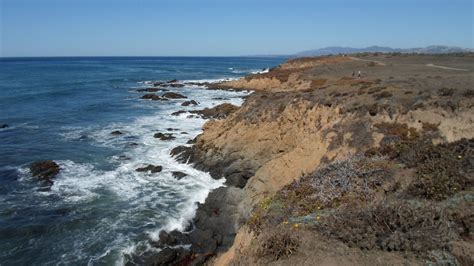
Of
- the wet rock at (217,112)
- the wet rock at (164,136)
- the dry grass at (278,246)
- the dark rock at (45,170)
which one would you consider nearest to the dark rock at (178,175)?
the dark rock at (45,170)

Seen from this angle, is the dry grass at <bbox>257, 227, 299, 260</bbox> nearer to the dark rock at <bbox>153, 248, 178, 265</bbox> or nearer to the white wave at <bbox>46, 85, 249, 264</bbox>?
the dark rock at <bbox>153, 248, 178, 265</bbox>

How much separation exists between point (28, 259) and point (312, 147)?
12.8 metres

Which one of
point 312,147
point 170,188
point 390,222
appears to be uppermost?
point 390,222

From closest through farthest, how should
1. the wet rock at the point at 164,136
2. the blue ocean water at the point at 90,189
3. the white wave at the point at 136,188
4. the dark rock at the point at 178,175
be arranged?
the blue ocean water at the point at 90,189, the white wave at the point at 136,188, the dark rock at the point at 178,175, the wet rock at the point at 164,136

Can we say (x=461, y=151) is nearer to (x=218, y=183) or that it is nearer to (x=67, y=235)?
(x=218, y=183)

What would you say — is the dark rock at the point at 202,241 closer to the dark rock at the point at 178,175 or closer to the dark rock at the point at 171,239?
the dark rock at the point at 171,239

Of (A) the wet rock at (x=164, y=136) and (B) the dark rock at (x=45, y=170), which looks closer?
(B) the dark rock at (x=45, y=170)

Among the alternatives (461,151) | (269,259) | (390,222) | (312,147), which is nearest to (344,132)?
(312,147)

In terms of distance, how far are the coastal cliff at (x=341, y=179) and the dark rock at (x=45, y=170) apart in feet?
25.8

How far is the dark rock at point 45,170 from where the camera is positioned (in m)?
22.1

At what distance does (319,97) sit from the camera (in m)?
22.2

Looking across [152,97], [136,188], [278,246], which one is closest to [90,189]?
[136,188]

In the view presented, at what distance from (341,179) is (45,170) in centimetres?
1898

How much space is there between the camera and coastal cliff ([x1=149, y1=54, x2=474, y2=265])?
7758mm
